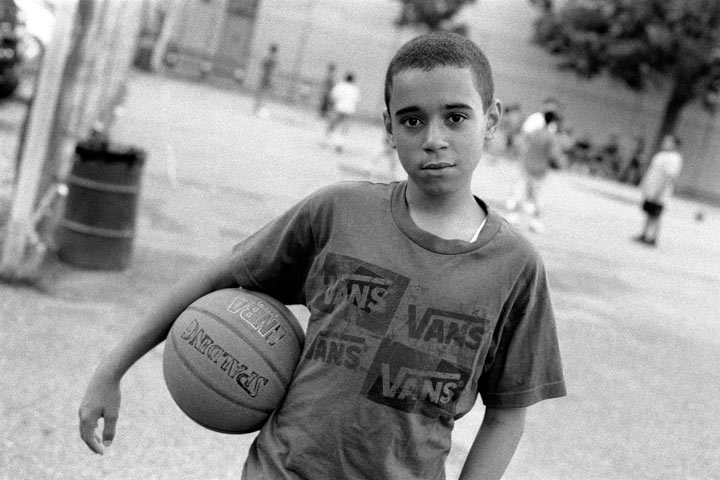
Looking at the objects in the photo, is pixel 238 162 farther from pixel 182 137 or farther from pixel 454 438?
pixel 454 438

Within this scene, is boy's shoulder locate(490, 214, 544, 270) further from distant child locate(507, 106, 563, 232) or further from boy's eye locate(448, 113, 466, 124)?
distant child locate(507, 106, 563, 232)

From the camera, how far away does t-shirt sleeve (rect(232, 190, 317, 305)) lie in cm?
246

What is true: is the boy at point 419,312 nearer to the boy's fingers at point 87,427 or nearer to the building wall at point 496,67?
the boy's fingers at point 87,427

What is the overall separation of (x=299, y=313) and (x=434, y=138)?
5270 mm

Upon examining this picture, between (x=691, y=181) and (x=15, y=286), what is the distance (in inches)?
1635

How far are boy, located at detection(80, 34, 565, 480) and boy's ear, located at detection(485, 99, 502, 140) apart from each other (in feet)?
0.04

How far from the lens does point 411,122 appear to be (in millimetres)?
2277

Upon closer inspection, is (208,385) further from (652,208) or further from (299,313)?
(652,208)

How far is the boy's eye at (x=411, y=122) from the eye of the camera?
2266 mm

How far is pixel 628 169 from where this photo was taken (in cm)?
4038

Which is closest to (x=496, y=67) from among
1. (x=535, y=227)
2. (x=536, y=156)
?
(x=536, y=156)

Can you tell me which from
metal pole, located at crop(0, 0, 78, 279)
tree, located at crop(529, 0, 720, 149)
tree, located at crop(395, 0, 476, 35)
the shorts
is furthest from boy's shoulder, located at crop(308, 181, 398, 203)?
tree, located at crop(529, 0, 720, 149)

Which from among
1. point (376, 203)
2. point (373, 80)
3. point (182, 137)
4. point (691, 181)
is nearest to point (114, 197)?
point (376, 203)

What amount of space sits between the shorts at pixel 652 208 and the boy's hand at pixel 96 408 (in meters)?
15.3
